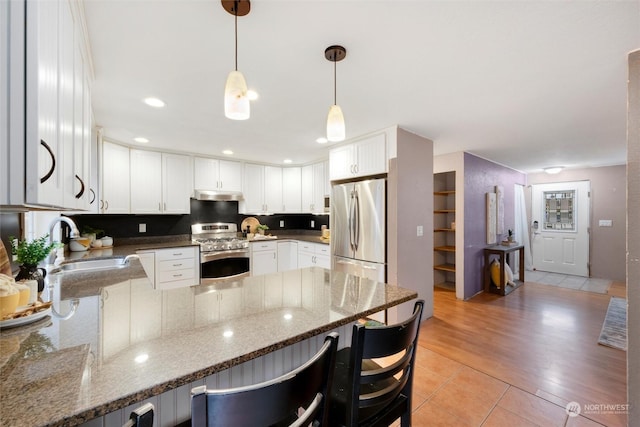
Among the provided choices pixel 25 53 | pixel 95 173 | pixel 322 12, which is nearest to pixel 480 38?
pixel 322 12

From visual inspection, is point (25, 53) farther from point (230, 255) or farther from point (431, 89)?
point (230, 255)

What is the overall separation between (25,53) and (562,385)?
342 cm

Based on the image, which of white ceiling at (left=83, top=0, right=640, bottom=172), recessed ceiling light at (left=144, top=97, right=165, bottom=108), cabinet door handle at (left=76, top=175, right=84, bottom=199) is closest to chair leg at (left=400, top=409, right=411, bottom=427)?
cabinet door handle at (left=76, top=175, right=84, bottom=199)

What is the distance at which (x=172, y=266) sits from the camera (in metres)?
3.55

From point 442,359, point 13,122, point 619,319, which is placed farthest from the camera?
point 619,319

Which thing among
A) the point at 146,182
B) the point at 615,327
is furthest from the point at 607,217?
the point at 146,182

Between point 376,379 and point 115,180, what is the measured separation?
12.8ft

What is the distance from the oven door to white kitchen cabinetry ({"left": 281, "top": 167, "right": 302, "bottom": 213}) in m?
1.20

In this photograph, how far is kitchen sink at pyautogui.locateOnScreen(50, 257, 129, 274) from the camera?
210 centimetres

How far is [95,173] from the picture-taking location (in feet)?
9.17

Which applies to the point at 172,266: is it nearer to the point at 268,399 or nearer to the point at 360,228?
the point at 360,228

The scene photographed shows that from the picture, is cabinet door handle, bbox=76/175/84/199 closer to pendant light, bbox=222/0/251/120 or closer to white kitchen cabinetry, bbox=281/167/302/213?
pendant light, bbox=222/0/251/120

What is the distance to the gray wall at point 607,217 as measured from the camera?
504 centimetres

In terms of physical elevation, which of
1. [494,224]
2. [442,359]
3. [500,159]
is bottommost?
[442,359]
